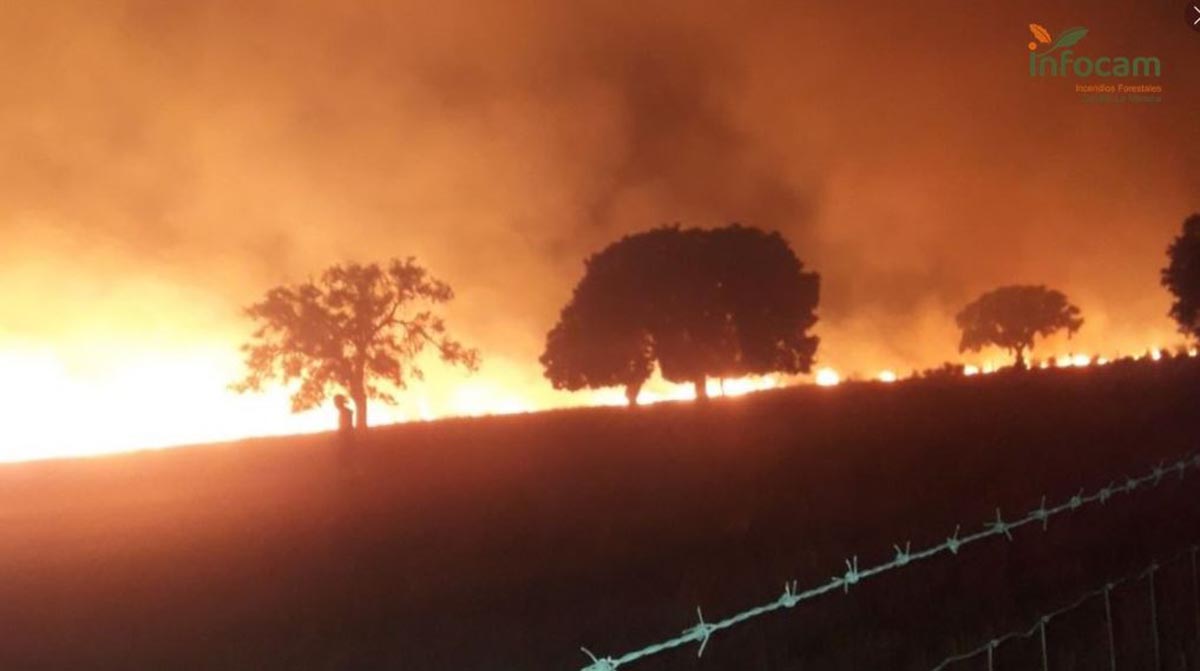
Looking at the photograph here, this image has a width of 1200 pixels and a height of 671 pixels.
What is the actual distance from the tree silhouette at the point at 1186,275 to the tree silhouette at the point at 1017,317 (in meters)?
22.6

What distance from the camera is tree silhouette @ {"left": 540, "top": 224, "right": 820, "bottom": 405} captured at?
62750 mm

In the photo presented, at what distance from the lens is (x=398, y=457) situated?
31.4 meters

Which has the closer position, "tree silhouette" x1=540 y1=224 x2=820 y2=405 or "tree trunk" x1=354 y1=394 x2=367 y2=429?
"tree trunk" x1=354 y1=394 x2=367 y2=429

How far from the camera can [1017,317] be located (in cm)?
8925

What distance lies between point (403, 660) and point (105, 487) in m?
28.7

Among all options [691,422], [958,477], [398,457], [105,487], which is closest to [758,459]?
[958,477]

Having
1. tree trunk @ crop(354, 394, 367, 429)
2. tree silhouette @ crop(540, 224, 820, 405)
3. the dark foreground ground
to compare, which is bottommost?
the dark foreground ground

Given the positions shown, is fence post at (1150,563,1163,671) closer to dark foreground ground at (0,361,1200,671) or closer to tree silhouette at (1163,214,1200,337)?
dark foreground ground at (0,361,1200,671)

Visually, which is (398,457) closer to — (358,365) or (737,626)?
(358,365)

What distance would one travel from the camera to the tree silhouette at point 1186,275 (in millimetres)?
63000

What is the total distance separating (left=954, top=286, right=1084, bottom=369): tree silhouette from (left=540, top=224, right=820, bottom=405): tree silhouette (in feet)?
101

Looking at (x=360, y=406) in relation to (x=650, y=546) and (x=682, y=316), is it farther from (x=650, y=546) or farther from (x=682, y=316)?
(x=650, y=546)

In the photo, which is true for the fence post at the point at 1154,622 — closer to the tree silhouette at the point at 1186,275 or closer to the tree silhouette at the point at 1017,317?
the tree silhouette at the point at 1186,275

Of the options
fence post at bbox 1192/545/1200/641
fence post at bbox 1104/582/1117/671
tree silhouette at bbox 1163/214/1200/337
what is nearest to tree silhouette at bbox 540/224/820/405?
tree silhouette at bbox 1163/214/1200/337
